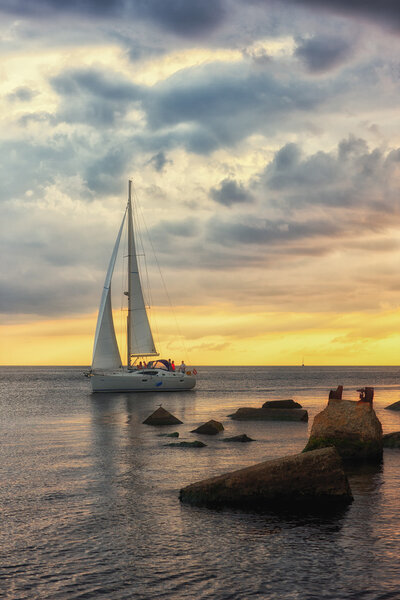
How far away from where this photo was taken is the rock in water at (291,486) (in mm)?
18312

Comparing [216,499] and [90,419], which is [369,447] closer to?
[216,499]

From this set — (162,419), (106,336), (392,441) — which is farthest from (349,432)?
(106,336)

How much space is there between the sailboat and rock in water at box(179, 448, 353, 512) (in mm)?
59046

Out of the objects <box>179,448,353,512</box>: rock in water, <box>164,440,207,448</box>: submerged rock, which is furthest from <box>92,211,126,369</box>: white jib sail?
<box>179,448,353,512</box>: rock in water

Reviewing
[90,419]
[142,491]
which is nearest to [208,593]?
[142,491]

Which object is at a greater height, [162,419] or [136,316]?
[136,316]

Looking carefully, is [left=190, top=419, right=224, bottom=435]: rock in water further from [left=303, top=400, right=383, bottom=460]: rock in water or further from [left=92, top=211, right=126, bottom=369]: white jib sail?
[left=92, top=211, right=126, bottom=369]: white jib sail

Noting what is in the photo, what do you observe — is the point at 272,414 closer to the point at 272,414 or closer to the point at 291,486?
the point at 272,414

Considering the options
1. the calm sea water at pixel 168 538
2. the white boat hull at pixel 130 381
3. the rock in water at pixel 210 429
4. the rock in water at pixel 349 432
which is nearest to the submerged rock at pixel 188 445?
the calm sea water at pixel 168 538

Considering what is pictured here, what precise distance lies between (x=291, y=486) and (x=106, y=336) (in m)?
61.0

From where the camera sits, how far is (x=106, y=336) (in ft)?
254

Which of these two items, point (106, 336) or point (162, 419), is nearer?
point (162, 419)

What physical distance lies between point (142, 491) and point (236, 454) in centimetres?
854

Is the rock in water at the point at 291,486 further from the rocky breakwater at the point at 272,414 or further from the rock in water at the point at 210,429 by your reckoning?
the rocky breakwater at the point at 272,414
